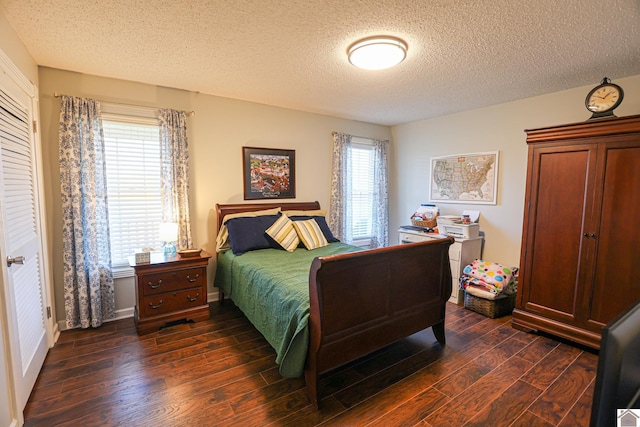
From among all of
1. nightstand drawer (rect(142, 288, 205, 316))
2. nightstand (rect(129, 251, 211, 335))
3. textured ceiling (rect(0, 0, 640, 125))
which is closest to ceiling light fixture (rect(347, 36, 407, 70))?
textured ceiling (rect(0, 0, 640, 125))

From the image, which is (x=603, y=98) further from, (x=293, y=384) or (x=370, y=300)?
(x=293, y=384)

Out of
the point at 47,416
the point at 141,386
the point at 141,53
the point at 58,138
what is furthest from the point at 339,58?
the point at 47,416

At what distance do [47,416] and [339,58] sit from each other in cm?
312

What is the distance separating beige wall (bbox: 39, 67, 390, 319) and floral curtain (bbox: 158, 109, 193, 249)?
0.13m

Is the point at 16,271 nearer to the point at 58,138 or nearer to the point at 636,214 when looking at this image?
the point at 58,138

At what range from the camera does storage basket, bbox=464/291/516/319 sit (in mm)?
3158

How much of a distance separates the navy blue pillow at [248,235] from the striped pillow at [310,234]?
1.01ft

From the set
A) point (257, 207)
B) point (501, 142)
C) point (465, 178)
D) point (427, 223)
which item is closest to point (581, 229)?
point (501, 142)

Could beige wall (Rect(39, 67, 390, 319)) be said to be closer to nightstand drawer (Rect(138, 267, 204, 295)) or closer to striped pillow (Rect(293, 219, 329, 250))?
nightstand drawer (Rect(138, 267, 204, 295))

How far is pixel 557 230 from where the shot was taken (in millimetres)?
2672

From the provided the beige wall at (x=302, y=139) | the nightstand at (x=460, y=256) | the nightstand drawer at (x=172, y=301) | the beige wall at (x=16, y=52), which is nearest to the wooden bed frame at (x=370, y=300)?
the nightstand at (x=460, y=256)

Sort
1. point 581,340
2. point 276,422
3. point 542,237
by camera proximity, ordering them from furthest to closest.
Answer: point 542,237, point 581,340, point 276,422

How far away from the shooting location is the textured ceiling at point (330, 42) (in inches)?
68.8

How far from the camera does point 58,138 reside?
266 centimetres
